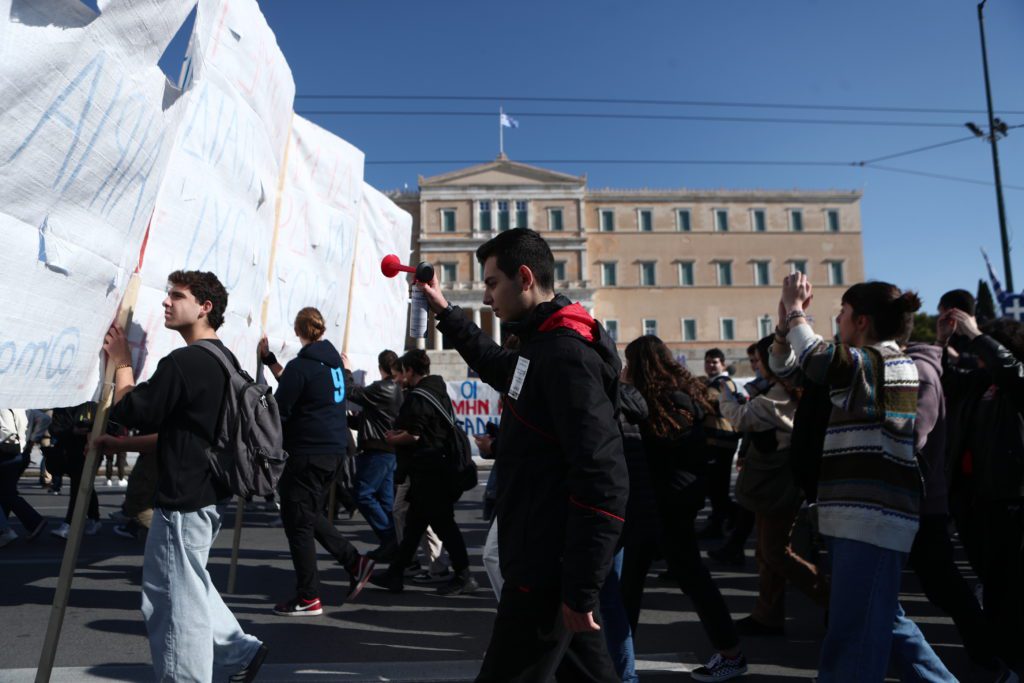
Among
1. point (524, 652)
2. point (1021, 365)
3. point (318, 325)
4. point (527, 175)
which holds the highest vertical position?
point (527, 175)

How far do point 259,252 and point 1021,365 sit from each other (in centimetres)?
411

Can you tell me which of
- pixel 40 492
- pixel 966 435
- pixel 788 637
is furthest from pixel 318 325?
pixel 40 492

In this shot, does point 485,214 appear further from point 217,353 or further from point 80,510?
point 80,510

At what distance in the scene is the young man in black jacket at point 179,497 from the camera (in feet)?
9.80

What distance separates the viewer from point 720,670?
3689 millimetres

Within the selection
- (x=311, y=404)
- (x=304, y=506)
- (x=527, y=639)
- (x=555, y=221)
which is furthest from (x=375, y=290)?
(x=555, y=221)

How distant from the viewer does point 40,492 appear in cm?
1186

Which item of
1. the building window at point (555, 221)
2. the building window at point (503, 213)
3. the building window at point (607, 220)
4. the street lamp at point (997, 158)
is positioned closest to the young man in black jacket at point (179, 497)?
the street lamp at point (997, 158)

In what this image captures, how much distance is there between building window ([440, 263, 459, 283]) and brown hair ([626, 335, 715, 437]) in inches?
2084

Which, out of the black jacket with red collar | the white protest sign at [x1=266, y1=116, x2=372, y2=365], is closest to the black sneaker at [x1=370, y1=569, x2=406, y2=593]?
the white protest sign at [x1=266, y1=116, x2=372, y2=365]

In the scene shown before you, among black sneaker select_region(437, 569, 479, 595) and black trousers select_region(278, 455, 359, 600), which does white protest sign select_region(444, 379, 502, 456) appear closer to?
black sneaker select_region(437, 569, 479, 595)

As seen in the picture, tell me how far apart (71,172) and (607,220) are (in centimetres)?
5764

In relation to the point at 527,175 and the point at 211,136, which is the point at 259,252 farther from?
the point at 527,175

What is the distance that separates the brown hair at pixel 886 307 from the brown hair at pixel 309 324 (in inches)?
134
